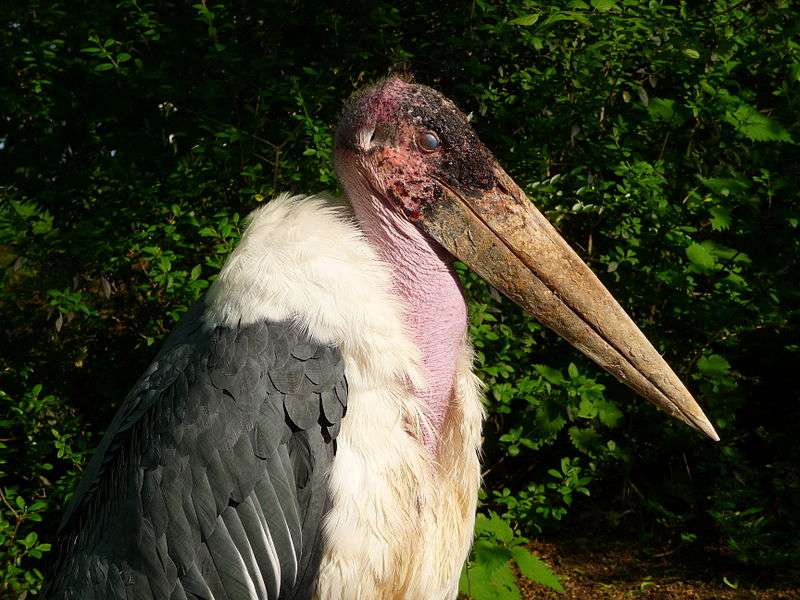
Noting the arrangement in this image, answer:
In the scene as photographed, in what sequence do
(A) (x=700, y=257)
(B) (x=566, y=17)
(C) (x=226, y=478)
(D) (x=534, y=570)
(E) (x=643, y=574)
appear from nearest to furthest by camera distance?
(C) (x=226, y=478) → (B) (x=566, y=17) → (D) (x=534, y=570) → (A) (x=700, y=257) → (E) (x=643, y=574)

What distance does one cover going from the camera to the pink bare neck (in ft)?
6.78

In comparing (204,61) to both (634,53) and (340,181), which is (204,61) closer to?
(340,181)

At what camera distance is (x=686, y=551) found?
386cm

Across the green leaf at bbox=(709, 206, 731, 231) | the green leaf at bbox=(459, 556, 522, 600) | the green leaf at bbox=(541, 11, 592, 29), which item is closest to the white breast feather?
the green leaf at bbox=(459, 556, 522, 600)

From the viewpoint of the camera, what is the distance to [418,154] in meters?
2.08

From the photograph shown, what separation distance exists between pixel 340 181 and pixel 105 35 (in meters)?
1.43

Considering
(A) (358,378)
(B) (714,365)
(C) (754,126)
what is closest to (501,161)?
(C) (754,126)

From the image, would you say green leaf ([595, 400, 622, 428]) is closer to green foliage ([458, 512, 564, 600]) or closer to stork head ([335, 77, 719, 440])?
green foliage ([458, 512, 564, 600])

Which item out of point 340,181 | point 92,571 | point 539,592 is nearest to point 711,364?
point 539,592

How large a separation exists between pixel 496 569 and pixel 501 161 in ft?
5.03

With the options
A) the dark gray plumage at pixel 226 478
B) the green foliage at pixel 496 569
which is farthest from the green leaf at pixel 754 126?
the dark gray plumage at pixel 226 478

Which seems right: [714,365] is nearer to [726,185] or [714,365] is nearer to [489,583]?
[726,185]

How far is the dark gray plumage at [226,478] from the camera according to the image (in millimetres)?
1843

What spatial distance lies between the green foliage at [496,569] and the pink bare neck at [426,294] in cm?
106
